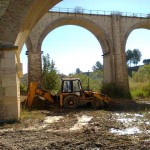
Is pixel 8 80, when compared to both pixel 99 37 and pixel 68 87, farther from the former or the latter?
pixel 99 37

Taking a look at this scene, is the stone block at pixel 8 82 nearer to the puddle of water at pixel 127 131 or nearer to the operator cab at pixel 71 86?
the puddle of water at pixel 127 131

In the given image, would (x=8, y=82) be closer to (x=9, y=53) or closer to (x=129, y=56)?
(x=9, y=53)

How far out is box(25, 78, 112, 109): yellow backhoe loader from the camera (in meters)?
13.5

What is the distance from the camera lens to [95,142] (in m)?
5.55

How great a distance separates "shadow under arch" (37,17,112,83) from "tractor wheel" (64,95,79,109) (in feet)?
26.8

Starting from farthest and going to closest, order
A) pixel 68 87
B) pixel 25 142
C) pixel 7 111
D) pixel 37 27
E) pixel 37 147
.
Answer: pixel 37 27 < pixel 68 87 < pixel 7 111 < pixel 25 142 < pixel 37 147

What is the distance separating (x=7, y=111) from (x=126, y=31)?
54.8 feet

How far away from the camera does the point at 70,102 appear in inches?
531

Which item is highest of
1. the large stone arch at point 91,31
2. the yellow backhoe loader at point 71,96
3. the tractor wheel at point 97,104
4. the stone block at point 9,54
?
the large stone arch at point 91,31

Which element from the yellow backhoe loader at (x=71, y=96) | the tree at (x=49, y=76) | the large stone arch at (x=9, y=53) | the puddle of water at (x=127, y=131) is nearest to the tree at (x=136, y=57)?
the tree at (x=49, y=76)

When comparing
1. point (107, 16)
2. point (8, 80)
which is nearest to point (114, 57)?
point (107, 16)

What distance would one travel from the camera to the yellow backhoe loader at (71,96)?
13.5 m

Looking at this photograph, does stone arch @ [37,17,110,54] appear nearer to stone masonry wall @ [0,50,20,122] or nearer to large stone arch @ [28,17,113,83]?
large stone arch @ [28,17,113,83]

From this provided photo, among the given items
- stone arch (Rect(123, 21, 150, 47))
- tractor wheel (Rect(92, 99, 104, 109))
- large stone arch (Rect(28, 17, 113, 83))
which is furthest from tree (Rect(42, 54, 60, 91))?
tractor wheel (Rect(92, 99, 104, 109))
